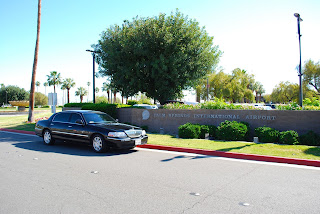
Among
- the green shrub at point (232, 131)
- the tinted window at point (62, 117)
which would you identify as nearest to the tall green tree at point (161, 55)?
the green shrub at point (232, 131)

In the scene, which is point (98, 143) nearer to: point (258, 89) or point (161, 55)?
point (161, 55)

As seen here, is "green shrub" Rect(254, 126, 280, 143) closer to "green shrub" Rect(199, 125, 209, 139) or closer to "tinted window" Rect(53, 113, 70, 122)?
"green shrub" Rect(199, 125, 209, 139)

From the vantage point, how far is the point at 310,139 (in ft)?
32.9

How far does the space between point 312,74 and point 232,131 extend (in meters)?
32.6

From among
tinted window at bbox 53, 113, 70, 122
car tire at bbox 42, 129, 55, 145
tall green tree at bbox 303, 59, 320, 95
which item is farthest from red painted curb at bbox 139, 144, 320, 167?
tall green tree at bbox 303, 59, 320, 95

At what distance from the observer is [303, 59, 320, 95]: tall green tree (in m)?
36.3

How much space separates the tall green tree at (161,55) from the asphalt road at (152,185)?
8845 millimetres

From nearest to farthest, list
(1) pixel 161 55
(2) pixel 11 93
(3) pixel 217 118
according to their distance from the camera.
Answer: (3) pixel 217 118 < (1) pixel 161 55 < (2) pixel 11 93

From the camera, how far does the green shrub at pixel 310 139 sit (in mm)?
10023

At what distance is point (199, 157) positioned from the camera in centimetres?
841

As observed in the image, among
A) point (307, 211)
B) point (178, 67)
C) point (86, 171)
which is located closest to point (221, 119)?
point (178, 67)

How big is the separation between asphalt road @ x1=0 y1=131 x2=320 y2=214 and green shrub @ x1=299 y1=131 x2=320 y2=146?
3604mm

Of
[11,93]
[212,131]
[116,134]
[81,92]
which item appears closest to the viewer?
[116,134]

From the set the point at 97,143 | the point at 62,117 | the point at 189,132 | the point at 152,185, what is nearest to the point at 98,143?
the point at 97,143
